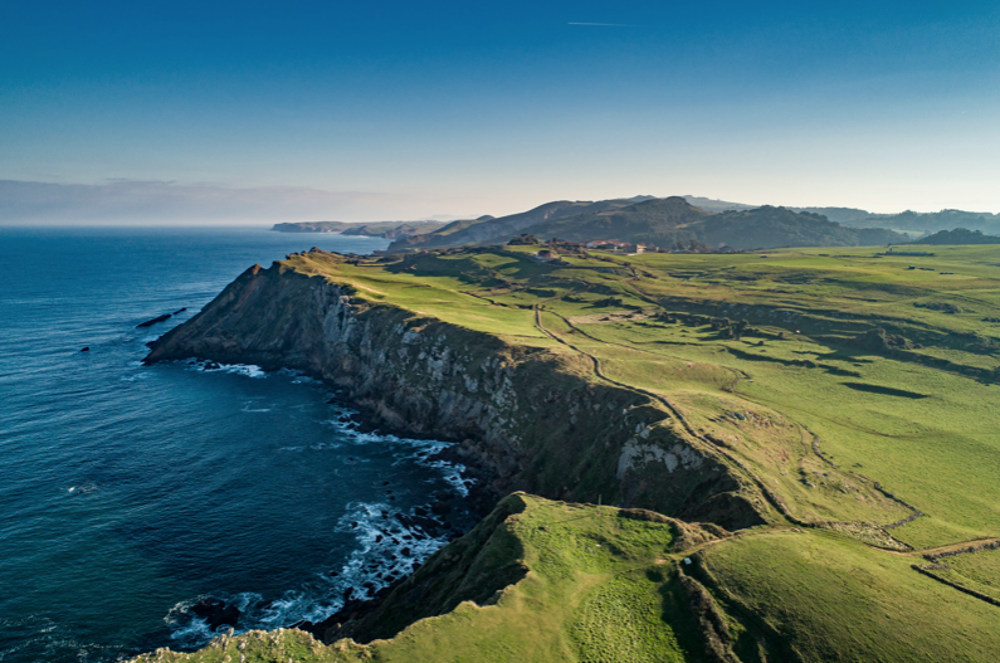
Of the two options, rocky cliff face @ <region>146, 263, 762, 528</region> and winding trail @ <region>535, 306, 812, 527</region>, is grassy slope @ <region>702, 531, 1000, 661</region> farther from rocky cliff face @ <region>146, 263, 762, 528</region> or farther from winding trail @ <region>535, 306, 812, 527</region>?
rocky cliff face @ <region>146, 263, 762, 528</region>

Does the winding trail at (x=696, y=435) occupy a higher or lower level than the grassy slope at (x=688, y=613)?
higher

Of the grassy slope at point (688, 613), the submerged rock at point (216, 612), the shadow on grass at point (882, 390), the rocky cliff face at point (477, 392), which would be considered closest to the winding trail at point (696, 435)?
the rocky cliff face at point (477, 392)

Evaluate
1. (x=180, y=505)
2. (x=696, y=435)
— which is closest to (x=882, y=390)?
(x=696, y=435)

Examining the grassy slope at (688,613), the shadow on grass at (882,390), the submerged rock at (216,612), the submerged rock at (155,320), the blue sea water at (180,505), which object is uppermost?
the shadow on grass at (882,390)

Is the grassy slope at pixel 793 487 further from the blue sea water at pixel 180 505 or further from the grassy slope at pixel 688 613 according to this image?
A: the blue sea water at pixel 180 505

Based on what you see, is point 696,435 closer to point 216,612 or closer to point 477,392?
point 477,392

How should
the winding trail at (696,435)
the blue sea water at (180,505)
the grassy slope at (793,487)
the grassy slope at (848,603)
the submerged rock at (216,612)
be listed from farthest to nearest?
1. the blue sea water at (180,505)
2. the submerged rock at (216,612)
3. the winding trail at (696,435)
4. the grassy slope at (793,487)
5. the grassy slope at (848,603)
